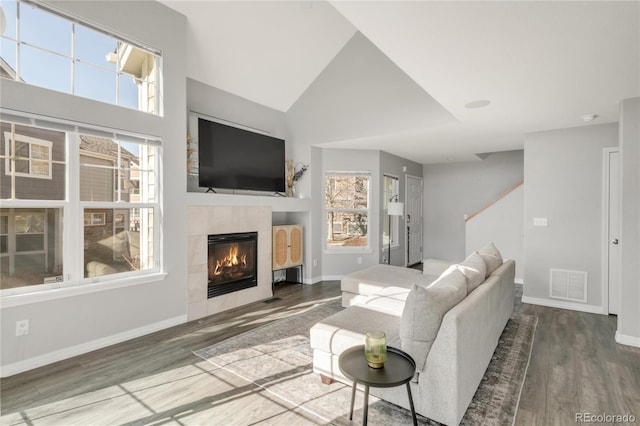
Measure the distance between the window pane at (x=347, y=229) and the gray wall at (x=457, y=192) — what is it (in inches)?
102

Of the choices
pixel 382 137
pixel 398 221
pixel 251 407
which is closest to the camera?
pixel 251 407

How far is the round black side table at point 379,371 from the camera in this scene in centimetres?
163

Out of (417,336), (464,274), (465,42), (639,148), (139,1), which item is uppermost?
(139,1)

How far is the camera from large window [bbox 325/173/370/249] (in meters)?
6.02

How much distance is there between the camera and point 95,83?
120 inches

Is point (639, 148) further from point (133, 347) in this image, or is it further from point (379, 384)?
point (133, 347)

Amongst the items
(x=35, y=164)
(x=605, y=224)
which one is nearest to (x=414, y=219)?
(x=605, y=224)

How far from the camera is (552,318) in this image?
12.9ft

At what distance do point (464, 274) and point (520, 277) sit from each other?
411cm

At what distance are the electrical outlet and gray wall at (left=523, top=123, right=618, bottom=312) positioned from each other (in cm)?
562

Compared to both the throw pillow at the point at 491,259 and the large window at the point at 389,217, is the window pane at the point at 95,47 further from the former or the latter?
the large window at the point at 389,217

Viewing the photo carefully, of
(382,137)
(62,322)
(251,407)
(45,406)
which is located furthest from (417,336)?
(382,137)

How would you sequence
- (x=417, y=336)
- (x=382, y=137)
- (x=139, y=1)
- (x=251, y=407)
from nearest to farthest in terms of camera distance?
1. (x=417, y=336)
2. (x=251, y=407)
3. (x=139, y=1)
4. (x=382, y=137)

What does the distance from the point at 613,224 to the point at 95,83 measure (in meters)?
5.96
